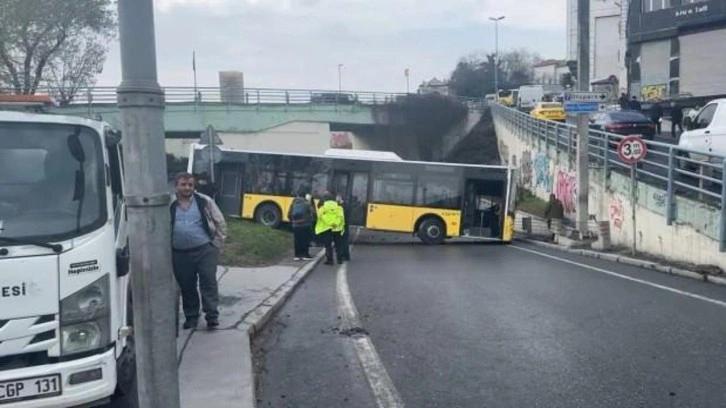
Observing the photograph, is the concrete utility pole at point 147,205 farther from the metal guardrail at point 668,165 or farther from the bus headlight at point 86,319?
the metal guardrail at point 668,165

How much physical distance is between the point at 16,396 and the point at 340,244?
13.9 m

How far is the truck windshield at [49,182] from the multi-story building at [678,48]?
38.2 m

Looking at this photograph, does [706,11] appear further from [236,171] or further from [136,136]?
[136,136]

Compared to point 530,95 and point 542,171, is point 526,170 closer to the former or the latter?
point 542,171

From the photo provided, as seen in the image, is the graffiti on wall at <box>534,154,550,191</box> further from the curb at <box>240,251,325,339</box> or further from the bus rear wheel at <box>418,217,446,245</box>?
the curb at <box>240,251,325,339</box>

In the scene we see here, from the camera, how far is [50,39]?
34000mm

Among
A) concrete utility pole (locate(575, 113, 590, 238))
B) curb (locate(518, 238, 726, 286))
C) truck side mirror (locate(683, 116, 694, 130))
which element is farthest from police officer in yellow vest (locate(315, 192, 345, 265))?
truck side mirror (locate(683, 116, 694, 130))

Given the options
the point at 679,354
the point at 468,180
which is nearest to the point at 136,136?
the point at 679,354

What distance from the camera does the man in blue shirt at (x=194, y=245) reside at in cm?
795

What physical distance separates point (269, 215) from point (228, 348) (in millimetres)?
20752

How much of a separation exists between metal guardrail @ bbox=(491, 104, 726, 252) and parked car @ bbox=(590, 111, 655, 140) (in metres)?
1.99

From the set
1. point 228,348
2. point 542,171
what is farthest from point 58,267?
point 542,171

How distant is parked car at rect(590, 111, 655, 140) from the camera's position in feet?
100

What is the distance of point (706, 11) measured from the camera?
39.3m
